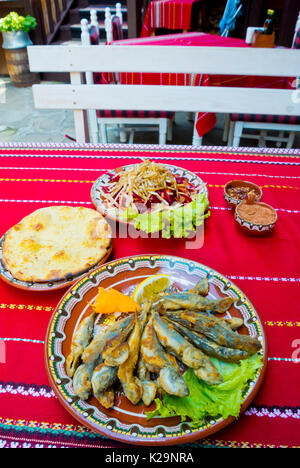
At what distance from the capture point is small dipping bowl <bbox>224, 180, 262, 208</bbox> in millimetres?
1311

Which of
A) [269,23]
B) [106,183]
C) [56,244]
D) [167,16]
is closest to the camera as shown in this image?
[56,244]

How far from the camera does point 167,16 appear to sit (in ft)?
16.9

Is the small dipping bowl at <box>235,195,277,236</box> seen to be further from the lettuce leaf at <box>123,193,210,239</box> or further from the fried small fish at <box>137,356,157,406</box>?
the fried small fish at <box>137,356,157,406</box>

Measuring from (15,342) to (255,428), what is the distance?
64 centimetres

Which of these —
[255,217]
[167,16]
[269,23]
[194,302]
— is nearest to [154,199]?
[255,217]

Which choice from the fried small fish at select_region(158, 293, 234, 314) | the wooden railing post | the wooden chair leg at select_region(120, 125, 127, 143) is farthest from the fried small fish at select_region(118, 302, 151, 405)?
the wooden railing post

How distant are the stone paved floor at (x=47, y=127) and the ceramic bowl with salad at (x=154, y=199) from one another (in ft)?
10.9

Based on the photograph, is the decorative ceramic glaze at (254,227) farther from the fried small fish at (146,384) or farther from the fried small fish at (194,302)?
the fried small fish at (146,384)

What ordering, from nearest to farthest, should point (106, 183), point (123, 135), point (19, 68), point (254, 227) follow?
point (254, 227)
point (106, 183)
point (123, 135)
point (19, 68)

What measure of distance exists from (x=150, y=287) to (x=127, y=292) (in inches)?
3.0

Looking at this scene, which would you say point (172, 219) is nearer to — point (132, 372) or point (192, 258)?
point (192, 258)

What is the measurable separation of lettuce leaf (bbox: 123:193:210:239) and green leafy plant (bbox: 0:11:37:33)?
6.61 m

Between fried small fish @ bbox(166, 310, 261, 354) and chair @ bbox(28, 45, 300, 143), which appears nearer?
fried small fish @ bbox(166, 310, 261, 354)

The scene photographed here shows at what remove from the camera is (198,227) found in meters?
1.27
